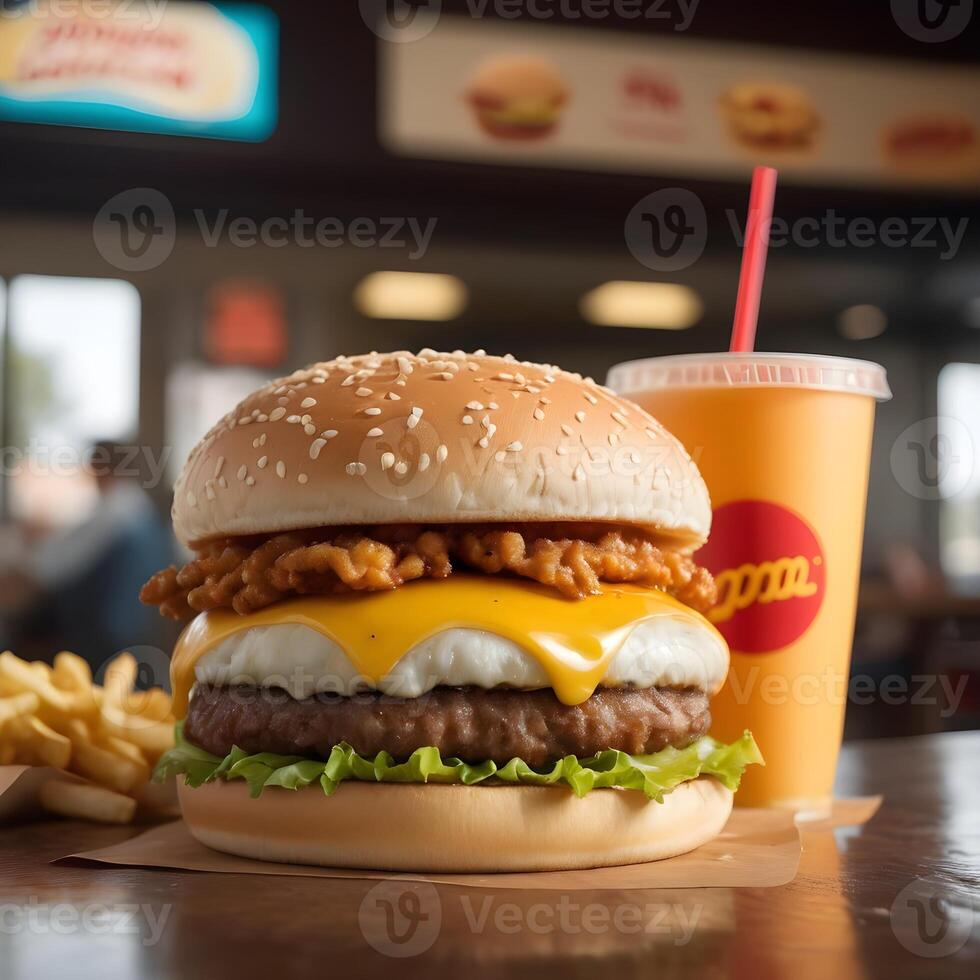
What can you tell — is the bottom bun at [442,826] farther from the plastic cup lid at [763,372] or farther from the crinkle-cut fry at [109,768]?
the plastic cup lid at [763,372]

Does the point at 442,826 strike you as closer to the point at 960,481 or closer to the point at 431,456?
the point at 431,456

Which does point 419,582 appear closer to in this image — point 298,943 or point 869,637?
point 298,943

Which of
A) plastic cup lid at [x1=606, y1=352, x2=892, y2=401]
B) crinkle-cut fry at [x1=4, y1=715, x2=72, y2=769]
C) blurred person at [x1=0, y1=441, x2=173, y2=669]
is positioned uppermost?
plastic cup lid at [x1=606, y1=352, x2=892, y2=401]

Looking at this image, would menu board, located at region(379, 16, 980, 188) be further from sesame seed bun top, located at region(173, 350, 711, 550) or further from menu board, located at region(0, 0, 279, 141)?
sesame seed bun top, located at region(173, 350, 711, 550)

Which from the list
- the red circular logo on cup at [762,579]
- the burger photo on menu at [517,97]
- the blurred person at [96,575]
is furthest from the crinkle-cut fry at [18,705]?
the burger photo on menu at [517,97]

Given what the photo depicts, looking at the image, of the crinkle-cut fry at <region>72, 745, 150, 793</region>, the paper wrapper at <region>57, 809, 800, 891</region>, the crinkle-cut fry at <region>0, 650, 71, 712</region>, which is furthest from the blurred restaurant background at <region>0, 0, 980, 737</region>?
the paper wrapper at <region>57, 809, 800, 891</region>
